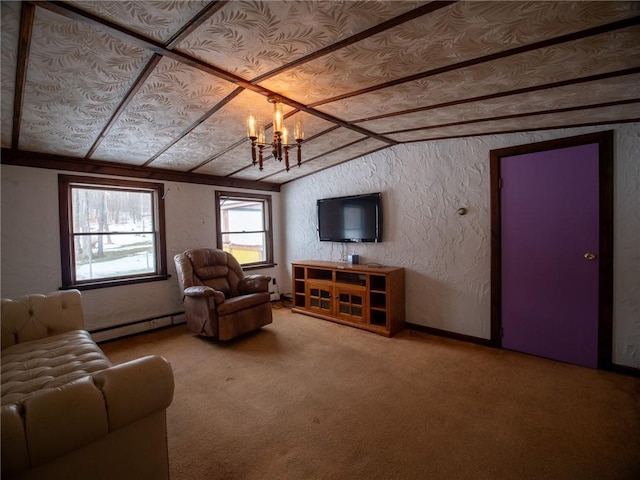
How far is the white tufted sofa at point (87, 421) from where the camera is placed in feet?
3.17

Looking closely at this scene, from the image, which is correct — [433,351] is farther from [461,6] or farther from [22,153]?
[22,153]

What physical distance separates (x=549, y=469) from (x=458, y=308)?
1.88 meters

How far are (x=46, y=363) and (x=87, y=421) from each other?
3.61ft

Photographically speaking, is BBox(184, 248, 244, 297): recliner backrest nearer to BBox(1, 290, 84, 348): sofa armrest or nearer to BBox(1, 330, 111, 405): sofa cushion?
BBox(1, 290, 84, 348): sofa armrest

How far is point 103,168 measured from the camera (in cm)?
347

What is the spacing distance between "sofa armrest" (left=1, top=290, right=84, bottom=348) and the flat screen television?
9.92 ft

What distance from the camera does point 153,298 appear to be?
388cm

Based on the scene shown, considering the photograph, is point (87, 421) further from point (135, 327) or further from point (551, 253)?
point (551, 253)

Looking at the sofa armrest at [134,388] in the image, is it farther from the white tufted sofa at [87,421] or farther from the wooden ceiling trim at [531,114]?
the wooden ceiling trim at [531,114]

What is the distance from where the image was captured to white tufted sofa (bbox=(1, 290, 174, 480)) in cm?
97

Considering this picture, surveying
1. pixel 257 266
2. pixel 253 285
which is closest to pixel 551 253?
pixel 253 285

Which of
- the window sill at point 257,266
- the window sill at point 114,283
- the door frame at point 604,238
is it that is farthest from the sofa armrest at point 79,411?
the window sill at point 257,266

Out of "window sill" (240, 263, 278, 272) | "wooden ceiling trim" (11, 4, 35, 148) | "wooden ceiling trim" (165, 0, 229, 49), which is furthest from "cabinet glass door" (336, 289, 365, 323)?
"wooden ceiling trim" (11, 4, 35, 148)

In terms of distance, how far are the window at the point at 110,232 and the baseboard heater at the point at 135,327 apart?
51cm
